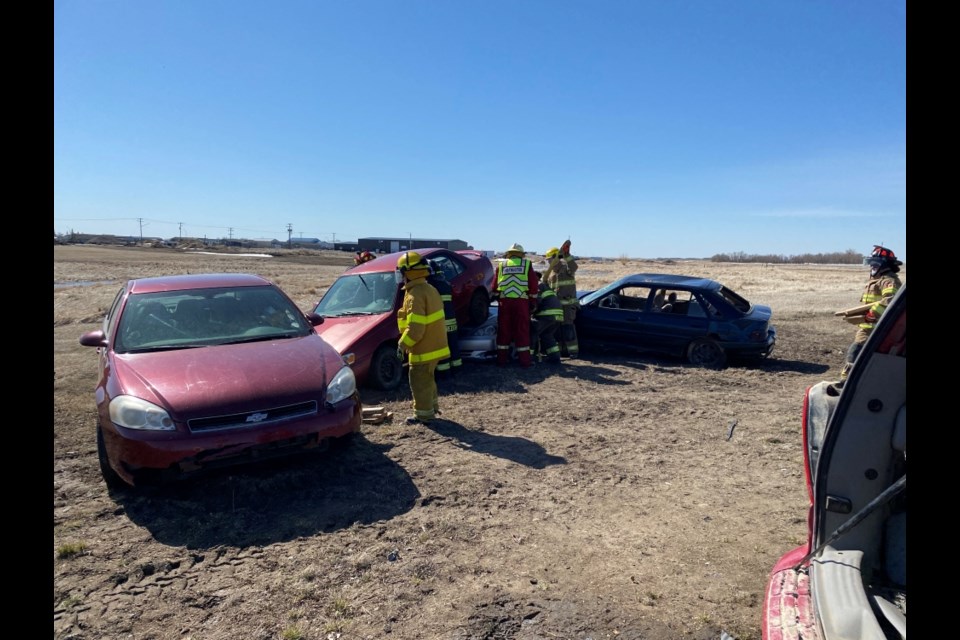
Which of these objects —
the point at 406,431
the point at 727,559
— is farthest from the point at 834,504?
the point at 406,431

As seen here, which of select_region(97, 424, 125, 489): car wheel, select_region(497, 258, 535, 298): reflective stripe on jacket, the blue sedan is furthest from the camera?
the blue sedan

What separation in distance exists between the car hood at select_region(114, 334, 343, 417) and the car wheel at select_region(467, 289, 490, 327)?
4.91m

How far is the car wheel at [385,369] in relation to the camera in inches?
318

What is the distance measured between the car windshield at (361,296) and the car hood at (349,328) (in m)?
0.15

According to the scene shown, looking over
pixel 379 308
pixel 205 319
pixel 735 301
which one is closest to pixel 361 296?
pixel 379 308

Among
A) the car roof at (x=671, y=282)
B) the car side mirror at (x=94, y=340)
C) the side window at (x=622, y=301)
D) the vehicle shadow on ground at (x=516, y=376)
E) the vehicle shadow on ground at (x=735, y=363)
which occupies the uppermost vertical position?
the car roof at (x=671, y=282)

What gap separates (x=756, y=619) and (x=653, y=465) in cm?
236

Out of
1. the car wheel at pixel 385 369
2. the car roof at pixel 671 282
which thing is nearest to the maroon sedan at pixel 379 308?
the car wheel at pixel 385 369

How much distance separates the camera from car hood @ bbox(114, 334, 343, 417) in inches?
180

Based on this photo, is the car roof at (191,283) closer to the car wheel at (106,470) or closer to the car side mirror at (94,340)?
the car side mirror at (94,340)

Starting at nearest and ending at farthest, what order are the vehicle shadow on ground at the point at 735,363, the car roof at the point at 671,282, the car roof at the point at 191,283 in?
the car roof at the point at 191,283 → the vehicle shadow on ground at the point at 735,363 → the car roof at the point at 671,282

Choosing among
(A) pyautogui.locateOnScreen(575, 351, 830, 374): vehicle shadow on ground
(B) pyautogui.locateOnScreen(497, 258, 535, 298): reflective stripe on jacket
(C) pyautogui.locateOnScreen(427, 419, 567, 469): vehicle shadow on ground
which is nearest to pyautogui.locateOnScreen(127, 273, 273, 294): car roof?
(C) pyautogui.locateOnScreen(427, 419, 567, 469): vehicle shadow on ground

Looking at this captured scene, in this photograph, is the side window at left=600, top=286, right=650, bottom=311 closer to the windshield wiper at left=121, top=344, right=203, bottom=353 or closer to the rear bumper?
the windshield wiper at left=121, top=344, right=203, bottom=353
